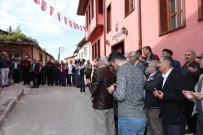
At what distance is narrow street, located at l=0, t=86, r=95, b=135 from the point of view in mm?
6906

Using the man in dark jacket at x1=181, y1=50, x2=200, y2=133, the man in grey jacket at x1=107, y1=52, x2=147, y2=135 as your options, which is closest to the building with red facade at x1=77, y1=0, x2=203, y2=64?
the man in dark jacket at x1=181, y1=50, x2=200, y2=133

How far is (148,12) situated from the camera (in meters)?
9.56

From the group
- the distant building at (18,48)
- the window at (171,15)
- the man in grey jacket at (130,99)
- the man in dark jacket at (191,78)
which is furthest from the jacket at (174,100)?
the distant building at (18,48)

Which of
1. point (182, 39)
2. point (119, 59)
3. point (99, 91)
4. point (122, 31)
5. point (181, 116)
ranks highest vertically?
point (122, 31)

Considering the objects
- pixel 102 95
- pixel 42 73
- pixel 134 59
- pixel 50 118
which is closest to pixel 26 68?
pixel 42 73

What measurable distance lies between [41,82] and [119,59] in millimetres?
15115

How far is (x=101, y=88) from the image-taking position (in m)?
4.96

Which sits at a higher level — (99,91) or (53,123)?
(99,91)

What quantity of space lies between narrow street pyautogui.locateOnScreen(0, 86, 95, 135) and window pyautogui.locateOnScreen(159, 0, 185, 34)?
3588 millimetres

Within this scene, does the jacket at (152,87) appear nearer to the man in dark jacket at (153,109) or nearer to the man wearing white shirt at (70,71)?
the man in dark jacket at (153,109)

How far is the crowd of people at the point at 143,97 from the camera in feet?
12.4

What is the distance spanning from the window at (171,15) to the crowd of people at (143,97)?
98.3 inches

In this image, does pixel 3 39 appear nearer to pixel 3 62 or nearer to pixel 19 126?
pixel 3 62

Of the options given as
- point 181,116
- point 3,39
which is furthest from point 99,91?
point 3,39
